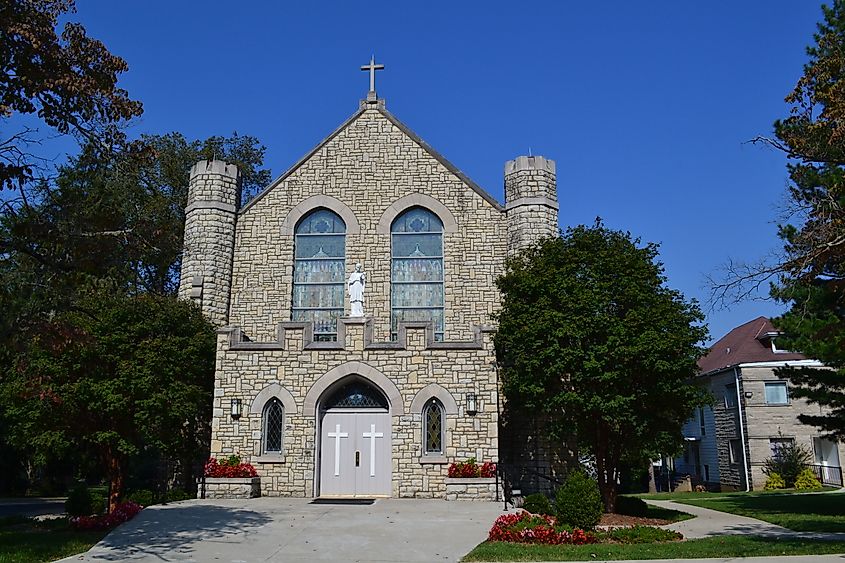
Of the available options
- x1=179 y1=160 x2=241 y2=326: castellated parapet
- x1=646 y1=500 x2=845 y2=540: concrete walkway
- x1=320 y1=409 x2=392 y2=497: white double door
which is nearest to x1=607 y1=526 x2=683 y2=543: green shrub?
x1=646 y1=500 x2=845 y2=540: concrete walkway

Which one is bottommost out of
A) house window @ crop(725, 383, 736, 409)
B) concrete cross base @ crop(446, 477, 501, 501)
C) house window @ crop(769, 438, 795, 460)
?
concrete cross base @ crop(446, 477, 501, 501)

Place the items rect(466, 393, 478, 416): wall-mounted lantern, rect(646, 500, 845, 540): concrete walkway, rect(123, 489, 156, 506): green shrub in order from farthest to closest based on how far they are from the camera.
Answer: rect(466, 393, 478, 416): wall-mounted lantern → rect(123, 489, 156, 506): green shrub → rect(646, 500, 845, 540): concrete walkway

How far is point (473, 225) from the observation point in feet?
73.5

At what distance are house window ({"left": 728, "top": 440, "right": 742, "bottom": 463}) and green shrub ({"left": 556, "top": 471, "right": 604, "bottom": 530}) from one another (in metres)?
22.2

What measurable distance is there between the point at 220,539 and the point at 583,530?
6.29 metres

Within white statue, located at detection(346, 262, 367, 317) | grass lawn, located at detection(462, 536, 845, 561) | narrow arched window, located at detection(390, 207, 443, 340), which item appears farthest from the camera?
narrow arched window, located at detection(390, 207, 443, 340)

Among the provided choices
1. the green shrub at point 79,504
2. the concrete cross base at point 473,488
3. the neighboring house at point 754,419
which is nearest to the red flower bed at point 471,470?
the concrete cross base at point 473,488

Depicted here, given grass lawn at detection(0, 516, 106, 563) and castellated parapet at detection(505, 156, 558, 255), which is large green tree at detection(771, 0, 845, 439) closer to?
castellated parapet at detection(505, 156, 558, 255)

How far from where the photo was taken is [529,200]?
2206 centimetres

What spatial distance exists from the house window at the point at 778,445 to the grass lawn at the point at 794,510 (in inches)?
298

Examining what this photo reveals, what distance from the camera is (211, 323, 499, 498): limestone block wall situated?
58.2 feet

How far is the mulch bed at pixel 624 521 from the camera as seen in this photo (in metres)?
15.6

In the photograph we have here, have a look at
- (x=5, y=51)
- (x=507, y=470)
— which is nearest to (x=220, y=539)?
(x=5, y=51)

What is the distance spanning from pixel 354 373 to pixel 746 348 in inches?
913
